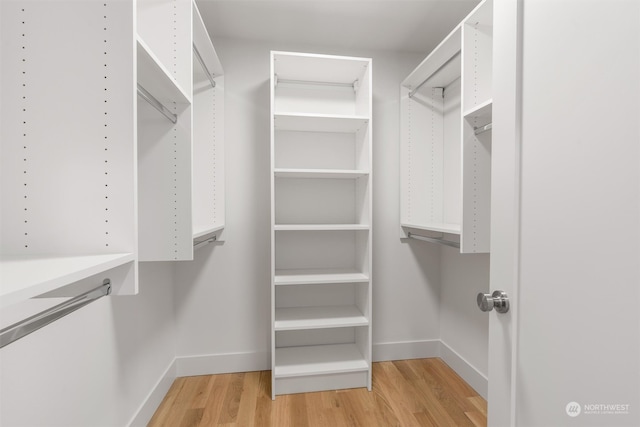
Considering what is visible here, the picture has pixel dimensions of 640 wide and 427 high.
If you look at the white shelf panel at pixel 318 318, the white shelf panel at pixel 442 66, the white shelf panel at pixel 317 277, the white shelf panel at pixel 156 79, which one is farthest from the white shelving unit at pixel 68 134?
the white shelf panel at pixel 442 66

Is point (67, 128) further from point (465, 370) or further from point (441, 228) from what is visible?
point (465, 370)

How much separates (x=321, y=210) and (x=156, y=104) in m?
1.25

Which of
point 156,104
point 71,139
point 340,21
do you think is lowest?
point 71,139

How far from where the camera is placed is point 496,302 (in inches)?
29.9

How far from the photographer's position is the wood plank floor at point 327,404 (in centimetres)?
155

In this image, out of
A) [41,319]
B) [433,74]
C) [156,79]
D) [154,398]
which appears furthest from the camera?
[433,74]

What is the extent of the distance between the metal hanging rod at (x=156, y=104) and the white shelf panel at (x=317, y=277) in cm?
A: 101

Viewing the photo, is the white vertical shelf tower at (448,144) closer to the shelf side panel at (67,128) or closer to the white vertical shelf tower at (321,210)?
the white vertical shelf tower at (321,210)

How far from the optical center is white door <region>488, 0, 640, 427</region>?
507mm

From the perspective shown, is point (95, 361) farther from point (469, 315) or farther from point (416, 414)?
point (469, 315)

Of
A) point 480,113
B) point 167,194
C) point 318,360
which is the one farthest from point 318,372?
point 480,113

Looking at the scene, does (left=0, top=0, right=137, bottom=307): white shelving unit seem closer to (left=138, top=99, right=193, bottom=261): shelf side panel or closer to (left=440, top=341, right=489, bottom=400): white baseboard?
(left=138, top=99, right=193, bottom=261): shelf side panel

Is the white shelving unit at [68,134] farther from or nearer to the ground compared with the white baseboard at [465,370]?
farther from the ground

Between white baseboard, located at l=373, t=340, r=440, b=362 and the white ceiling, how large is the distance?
2143 mm
